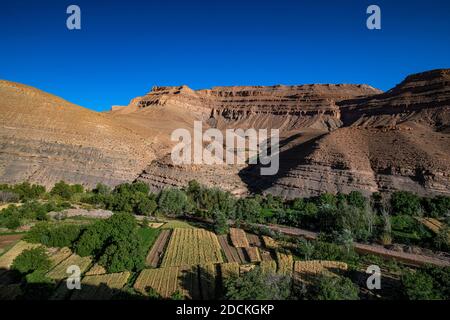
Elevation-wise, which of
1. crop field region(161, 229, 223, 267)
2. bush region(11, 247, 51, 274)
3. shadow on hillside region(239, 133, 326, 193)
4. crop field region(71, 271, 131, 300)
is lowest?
crop field region(161, 229, 223, 267)

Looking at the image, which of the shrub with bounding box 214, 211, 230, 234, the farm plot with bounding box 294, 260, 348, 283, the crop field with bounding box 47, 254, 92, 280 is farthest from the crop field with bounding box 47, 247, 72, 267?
the farm plot with bounding box 294, 260, 348, 283

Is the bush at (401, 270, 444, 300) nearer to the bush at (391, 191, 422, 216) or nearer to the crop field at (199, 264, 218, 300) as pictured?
the crop field at (199, 264, 218, 300)

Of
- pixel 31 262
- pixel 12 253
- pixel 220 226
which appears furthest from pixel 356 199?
pixel 12 253

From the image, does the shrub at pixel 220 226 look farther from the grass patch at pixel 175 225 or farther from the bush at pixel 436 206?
the bush at pixel 436 206

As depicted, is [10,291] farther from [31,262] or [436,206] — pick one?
[436,206]

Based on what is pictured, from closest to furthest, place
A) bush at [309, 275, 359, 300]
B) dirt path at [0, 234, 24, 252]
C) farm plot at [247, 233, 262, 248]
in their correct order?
bush at [309, 275, 359, 300] → dirt path at [0, 234, 24, 252] → farm plot at [247, 233, 262, 248]
